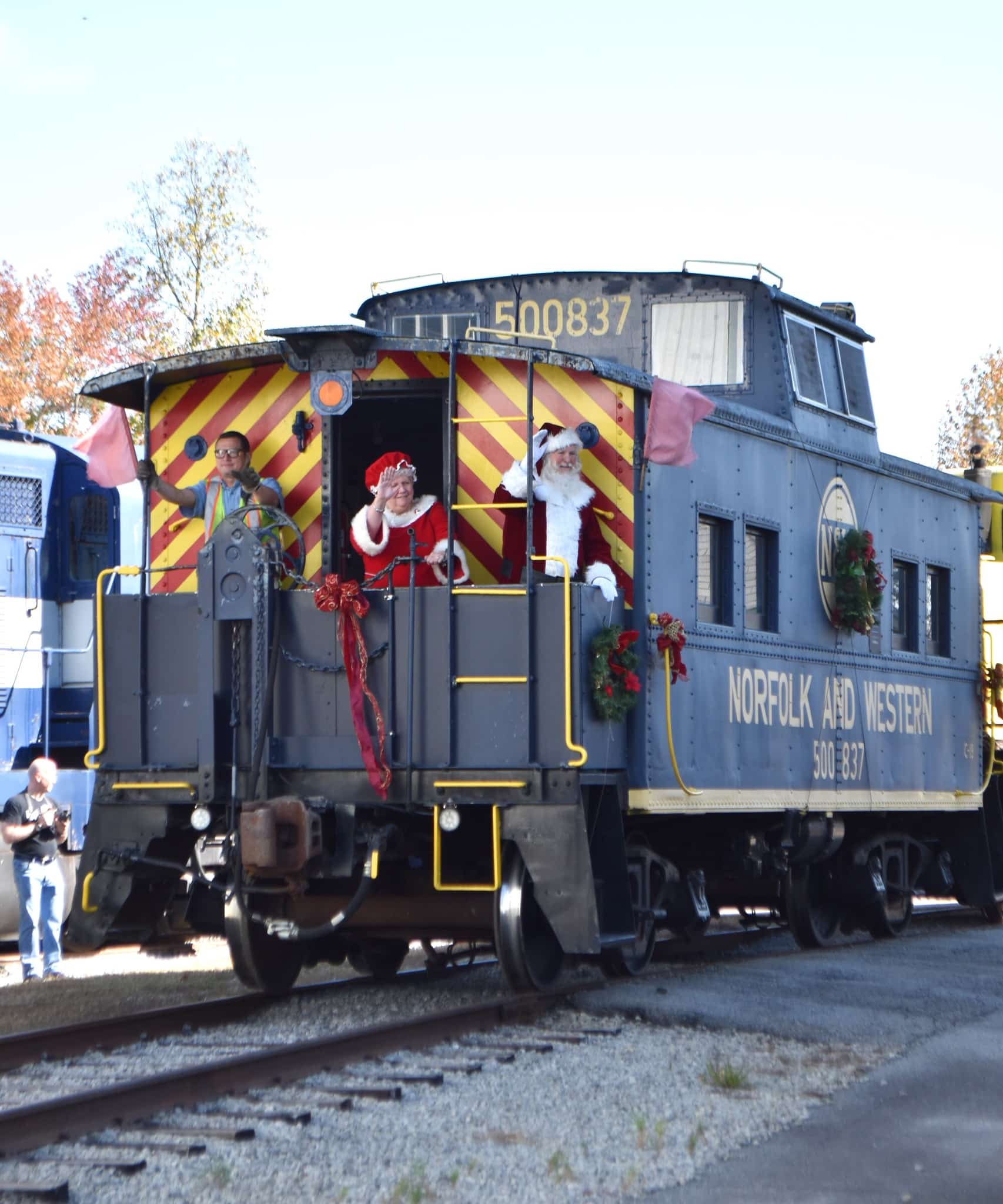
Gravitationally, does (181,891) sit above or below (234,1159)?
above

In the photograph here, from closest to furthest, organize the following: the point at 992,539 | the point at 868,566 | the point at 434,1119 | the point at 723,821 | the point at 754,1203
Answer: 1. the point at 754,1203
2. the point at 434,1119
3. the point at 723,821
4. the point at 868,566
5. the point at 992,539

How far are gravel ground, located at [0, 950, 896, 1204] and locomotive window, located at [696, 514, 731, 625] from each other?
8.84 feet

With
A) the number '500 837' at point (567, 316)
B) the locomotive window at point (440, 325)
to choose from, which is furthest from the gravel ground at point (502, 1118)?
the locomotive window at point (440, 325)

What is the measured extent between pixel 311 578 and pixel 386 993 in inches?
97.1

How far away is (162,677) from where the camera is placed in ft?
29.8

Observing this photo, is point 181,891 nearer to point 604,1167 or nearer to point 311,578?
point 311,578

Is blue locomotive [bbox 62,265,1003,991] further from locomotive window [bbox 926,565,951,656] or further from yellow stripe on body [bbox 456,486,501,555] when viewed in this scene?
locomotive window [bbox 926,565,951,656]

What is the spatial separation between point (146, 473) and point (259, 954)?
2725 mm

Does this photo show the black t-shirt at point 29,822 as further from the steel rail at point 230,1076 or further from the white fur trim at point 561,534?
the white fur trim at point 561,534

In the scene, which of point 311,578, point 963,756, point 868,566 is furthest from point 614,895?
point 963,756

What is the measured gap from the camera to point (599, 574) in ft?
29.9

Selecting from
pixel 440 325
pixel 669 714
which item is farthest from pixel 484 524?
pixel 440 325

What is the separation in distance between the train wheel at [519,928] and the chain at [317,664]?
1.20m

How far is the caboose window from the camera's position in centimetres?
1179
